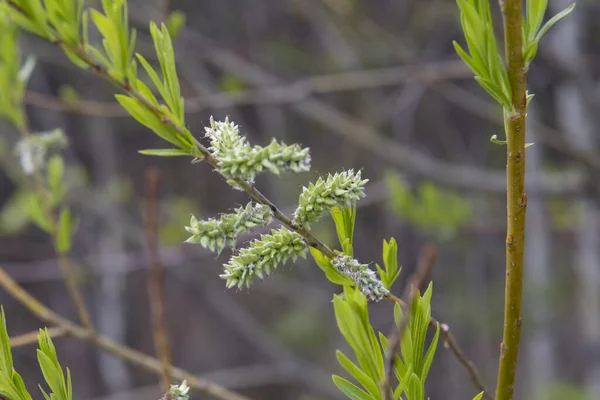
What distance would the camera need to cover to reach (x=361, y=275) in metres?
0.39

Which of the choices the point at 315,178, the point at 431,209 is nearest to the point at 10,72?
the point at 431,209

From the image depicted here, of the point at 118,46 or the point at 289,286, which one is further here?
the point at 289,286

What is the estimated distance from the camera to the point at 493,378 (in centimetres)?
367

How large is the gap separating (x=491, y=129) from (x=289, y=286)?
1.46m

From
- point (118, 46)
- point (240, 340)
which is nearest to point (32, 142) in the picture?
point (118, 46)

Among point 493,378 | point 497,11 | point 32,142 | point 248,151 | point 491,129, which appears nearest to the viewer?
point 248,151

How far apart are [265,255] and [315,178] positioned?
275 centimetres

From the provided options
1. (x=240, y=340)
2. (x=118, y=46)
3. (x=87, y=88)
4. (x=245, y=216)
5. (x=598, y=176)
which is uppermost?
(x=87, y=88)

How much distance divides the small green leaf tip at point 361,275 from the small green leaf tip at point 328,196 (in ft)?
0.12

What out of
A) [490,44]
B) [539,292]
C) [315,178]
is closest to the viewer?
[490,44]

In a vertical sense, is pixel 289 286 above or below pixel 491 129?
below

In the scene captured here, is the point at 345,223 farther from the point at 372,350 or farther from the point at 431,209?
the point at 431,209

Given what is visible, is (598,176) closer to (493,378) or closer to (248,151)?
(248,151)

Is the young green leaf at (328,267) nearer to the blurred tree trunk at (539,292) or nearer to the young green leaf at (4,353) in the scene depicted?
the young green leaf at (4,353)
